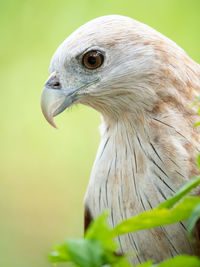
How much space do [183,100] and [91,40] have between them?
468 millimetres

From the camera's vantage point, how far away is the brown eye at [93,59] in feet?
7.17

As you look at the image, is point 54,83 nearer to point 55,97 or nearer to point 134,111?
point 55,97

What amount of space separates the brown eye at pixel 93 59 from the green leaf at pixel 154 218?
4.65 ft

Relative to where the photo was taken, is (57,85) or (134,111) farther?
(57,85)

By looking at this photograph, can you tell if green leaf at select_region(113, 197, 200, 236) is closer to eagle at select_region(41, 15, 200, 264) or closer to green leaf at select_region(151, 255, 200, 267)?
green leaf at select_region(151, 255, 200, 267)

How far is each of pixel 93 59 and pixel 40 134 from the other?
3469mm

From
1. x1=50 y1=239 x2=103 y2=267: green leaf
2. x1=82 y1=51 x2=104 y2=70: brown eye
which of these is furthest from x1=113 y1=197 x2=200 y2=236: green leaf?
x1=82 y1=51 x2=104 y2=70: brown eye

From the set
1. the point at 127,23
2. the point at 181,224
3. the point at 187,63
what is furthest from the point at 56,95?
the point at 181,224

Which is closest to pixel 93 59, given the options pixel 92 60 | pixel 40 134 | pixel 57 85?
pixel 92 60

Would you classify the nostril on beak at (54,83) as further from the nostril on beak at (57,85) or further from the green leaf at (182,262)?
the green leaf at (182,262)

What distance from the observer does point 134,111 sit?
2.17 m

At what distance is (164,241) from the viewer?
6.46 ft

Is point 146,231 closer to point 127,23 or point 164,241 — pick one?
point 164,241

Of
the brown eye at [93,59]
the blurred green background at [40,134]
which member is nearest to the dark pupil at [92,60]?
the brown eye at [93,59]
